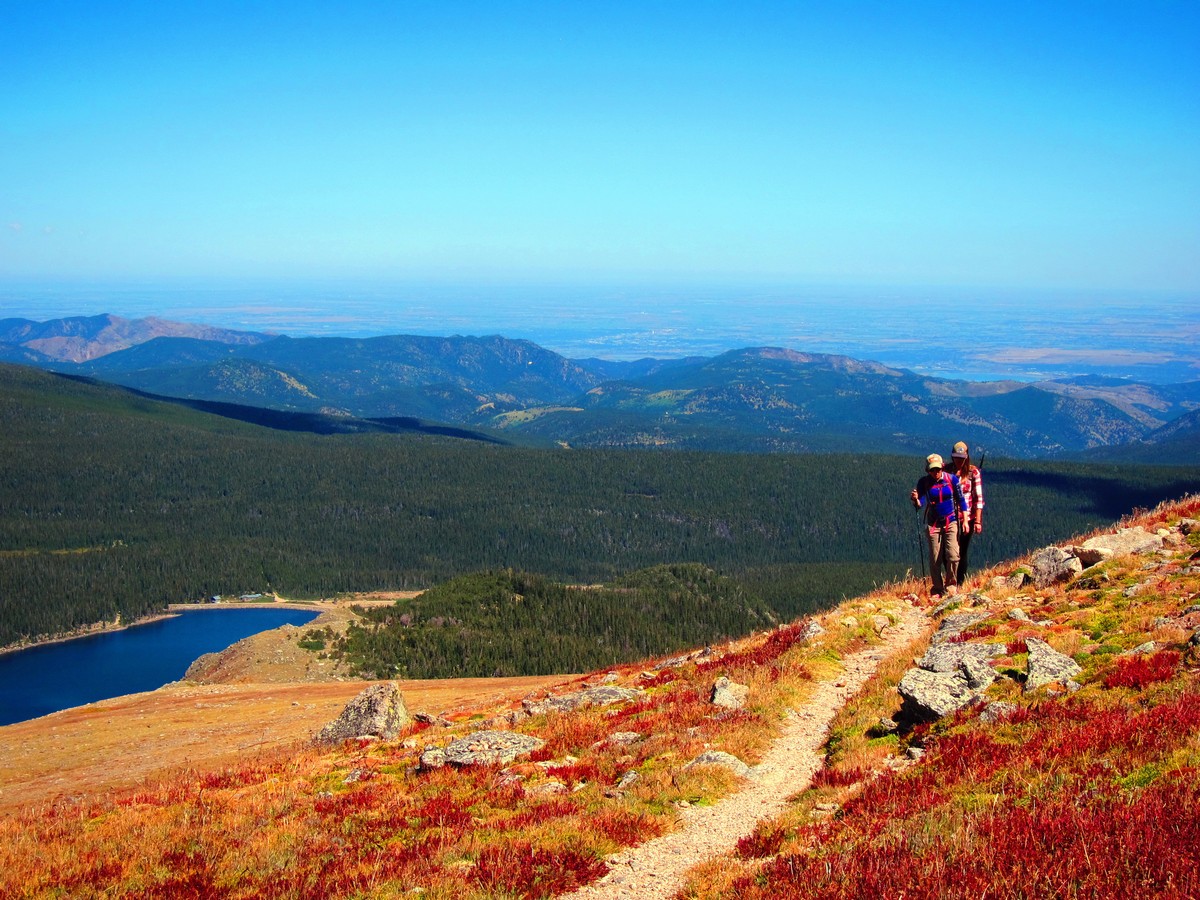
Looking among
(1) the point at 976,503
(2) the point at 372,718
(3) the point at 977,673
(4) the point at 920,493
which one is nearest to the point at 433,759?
(2) the point at 372,718

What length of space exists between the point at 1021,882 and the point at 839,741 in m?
8.80

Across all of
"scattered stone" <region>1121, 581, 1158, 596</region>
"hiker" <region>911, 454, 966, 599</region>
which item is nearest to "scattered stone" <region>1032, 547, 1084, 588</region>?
"hiker" <region>911, 454, 966, 599</region>

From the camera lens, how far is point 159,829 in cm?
1711

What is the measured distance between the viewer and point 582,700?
89.3ft

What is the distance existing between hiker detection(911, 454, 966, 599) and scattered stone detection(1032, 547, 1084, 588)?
2.39m

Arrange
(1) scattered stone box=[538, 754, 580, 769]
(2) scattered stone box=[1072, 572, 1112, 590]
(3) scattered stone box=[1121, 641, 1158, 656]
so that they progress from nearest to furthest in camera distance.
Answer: (3) scattered stone box=[1121, 641, 1158, 656], (1) scattered stone box=[538, 754, 580, 769], (2) scattered stone box=[1072, 572, 1112, 590]

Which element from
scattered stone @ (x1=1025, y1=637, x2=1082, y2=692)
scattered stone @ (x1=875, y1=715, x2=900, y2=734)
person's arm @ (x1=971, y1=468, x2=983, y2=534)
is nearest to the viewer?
scattered stone @ (x1=1025, y1=637, x2=1082, y2=692)

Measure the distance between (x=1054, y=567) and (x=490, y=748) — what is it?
58.3ft

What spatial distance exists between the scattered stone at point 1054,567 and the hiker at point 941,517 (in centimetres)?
239

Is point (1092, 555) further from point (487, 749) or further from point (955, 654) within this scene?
point (487, 749)

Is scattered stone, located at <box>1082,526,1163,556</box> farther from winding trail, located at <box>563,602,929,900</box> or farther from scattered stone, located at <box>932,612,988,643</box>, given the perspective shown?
winding trail, located at <box>563,602,929,900</box>

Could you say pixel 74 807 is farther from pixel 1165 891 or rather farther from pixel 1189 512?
pixel 1189 512

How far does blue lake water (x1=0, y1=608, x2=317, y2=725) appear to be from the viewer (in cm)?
12669

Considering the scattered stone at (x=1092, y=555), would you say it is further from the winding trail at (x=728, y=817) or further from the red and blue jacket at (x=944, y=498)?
the winding trail at (x=728, y=817)
